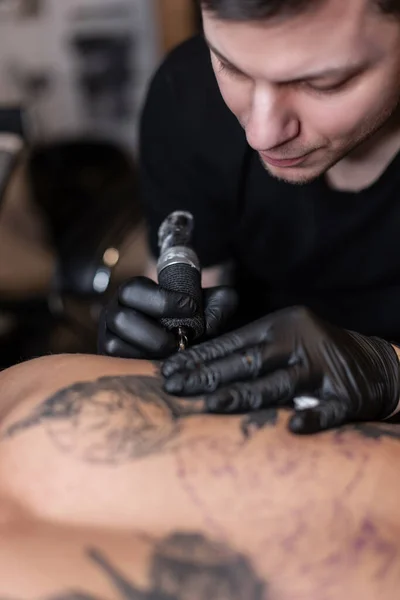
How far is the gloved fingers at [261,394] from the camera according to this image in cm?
75

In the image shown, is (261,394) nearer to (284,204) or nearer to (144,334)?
(144,334)

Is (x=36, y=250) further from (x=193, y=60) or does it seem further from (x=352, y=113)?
(x=352, y=113)

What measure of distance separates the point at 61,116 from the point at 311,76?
1.79m

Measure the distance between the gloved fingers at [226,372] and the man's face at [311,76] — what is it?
0.26 meters

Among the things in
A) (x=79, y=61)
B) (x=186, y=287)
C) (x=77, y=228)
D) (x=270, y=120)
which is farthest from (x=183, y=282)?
(x=79, y=61)

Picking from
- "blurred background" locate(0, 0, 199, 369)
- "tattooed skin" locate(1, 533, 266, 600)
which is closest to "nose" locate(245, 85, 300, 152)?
"tattooed skin" locate(1, 533, 266, 600)

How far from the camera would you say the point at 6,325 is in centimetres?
197

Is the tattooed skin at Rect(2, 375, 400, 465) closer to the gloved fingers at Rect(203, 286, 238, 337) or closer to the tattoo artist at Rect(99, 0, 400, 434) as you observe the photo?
the tattoo artist at Rect(99, 0, 400, 434)

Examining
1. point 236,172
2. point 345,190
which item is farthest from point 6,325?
point 345,190

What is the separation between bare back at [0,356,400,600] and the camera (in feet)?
2.21

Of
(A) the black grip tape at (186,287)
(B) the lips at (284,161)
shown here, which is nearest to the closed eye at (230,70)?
(B) the lips at (284,161)

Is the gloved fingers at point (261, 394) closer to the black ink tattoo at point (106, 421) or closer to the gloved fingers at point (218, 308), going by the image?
the black ink tattoo at point (106, 421)

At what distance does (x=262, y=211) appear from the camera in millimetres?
1226

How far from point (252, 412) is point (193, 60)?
0.70 m
